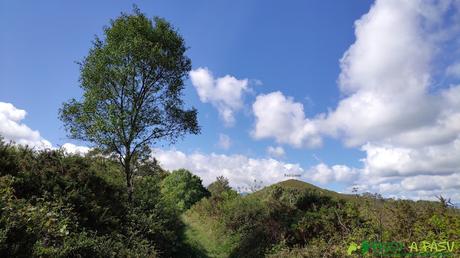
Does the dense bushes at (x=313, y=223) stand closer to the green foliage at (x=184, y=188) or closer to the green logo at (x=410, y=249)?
the green logo at (x=410, y=249)

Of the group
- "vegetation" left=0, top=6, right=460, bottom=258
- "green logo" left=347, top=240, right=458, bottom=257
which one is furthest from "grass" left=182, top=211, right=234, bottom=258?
"green logo" left=347, top=240, right=458, bottom=257

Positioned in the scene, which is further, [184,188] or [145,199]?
[184,188]

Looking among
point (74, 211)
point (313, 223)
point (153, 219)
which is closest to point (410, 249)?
point (313, 223)

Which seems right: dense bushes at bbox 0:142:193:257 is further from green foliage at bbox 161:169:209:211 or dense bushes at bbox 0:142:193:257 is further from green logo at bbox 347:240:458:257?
green foliage at bbox 161:169:209:211

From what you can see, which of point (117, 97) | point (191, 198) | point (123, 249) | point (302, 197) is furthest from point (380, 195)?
point (191, 198)

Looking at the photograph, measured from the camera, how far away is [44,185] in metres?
13.5

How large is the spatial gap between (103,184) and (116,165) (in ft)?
11.1

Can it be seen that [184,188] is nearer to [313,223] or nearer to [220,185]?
[220,185]

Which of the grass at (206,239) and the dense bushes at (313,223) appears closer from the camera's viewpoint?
the dense bushes at (313,223)

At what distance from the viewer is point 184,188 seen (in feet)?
121

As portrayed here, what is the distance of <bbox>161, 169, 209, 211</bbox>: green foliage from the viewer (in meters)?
36.0

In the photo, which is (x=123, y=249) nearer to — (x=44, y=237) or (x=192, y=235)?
(x=44, y=237)

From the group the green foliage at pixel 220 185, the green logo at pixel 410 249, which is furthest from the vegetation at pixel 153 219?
the green foliage at pixel 220 185

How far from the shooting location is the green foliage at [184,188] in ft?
118
